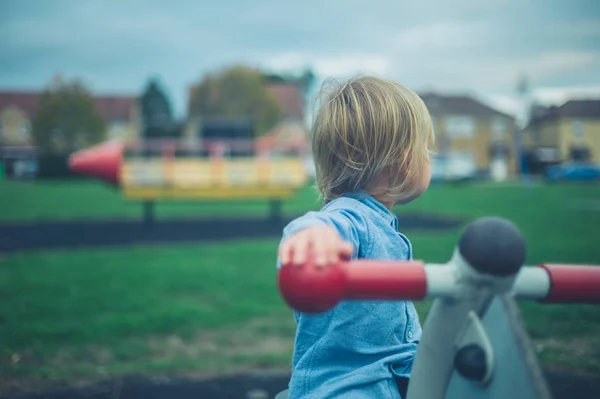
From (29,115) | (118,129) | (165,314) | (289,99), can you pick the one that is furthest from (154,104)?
(165,314)

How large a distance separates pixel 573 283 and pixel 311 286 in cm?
35

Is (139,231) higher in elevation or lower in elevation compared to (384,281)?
lower

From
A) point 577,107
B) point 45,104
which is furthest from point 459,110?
point 45,104

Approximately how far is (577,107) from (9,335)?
39413mm

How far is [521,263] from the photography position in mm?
682

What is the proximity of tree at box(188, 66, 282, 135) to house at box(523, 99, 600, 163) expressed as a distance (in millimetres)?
18768

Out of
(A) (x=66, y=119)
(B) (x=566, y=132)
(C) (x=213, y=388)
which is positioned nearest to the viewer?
(C) (x=213, y=388)

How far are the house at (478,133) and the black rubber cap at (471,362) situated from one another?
1873 inches

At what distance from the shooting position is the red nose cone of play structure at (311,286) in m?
0.66

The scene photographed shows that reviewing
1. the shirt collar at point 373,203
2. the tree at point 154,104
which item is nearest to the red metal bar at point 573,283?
the shirt collar at point 373,203

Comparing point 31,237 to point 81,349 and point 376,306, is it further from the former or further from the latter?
point 376,306

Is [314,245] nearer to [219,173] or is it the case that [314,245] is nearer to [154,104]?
[219,173]

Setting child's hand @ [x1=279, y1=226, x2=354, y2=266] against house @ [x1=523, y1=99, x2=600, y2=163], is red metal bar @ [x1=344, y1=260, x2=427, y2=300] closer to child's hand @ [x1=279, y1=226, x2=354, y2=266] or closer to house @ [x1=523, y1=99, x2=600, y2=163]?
child's hand @ [x1=279, y1=226, x2=354, y2=266]

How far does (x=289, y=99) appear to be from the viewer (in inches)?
2021
